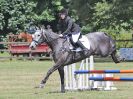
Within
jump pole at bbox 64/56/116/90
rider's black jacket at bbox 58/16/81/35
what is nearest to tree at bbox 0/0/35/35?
jump pole at bbox 64/56/116/90

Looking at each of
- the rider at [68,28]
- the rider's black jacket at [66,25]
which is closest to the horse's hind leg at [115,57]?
the rider at [68,28]

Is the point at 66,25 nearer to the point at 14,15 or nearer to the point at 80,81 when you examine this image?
the point at 80,81

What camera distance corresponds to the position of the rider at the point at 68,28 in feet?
56.1

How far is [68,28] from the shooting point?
17172mm

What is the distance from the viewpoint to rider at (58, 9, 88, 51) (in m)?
17.1

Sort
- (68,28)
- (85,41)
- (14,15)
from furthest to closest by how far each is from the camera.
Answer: (14,15) → (85,41) → (68,28)

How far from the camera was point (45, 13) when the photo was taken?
6212 centimetres

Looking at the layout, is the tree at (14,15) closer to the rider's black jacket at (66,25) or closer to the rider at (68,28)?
the rider at (68,28)

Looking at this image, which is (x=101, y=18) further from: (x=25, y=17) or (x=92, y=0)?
(x=25, y=17)

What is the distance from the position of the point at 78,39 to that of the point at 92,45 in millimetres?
1208

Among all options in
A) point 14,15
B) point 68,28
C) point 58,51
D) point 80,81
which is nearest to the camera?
point 68,28

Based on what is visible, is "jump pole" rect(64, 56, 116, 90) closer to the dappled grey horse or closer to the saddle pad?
the dappled grey horse

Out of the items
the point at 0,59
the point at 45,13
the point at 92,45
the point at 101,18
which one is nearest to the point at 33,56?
the point at 0,59

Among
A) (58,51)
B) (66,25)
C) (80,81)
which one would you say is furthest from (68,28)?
(80,81)
